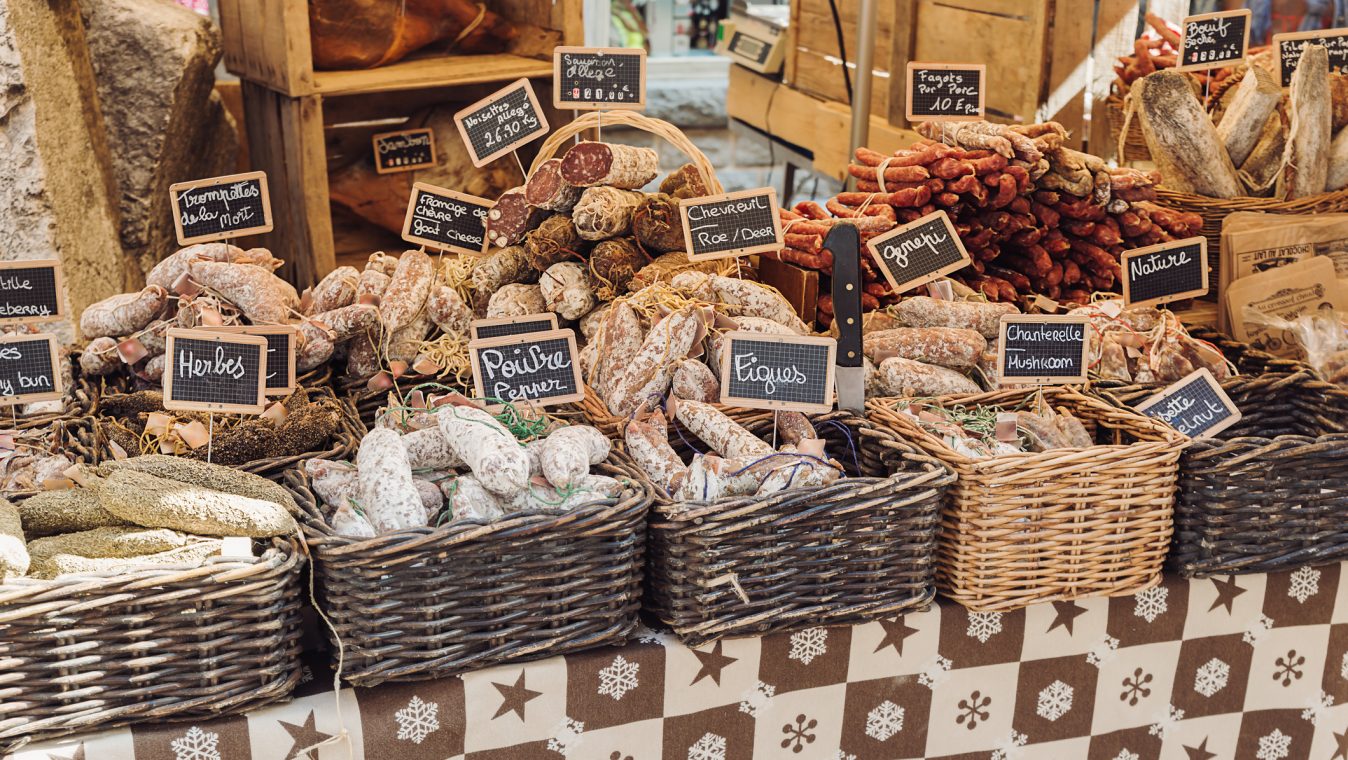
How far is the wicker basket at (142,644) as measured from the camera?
1.32 meters

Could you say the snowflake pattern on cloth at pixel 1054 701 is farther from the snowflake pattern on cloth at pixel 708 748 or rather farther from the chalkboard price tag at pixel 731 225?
the chalkboard price tag at pixel 731 225

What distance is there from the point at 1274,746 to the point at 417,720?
5.19 feet

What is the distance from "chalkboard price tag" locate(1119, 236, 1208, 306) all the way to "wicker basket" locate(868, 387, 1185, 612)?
546 millimetres

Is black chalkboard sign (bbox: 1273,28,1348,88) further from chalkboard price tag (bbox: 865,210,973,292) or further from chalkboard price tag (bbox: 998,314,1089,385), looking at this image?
chalkboard price tag (bbox: 998,314,1089,385)

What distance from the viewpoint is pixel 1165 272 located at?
2.36 meters

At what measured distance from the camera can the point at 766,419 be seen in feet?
6.33

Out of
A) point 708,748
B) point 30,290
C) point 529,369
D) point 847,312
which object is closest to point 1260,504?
point 847,312

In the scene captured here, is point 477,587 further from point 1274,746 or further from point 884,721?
point 1274,746

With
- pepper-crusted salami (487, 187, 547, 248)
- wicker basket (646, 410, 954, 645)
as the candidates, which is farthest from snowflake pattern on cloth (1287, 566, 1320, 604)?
pepper-crusted salami (487, 187, 547, 248)

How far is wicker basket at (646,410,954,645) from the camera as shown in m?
1.58

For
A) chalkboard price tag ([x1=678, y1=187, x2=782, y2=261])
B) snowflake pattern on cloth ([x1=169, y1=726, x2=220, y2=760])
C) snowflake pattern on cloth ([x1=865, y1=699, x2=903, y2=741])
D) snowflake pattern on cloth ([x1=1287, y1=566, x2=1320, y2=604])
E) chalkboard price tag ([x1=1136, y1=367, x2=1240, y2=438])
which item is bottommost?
snowflake pattern on cloth ([x1=865, y1=699, x2=903, y2=741])

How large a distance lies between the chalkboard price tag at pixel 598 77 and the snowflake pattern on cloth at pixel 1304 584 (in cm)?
153

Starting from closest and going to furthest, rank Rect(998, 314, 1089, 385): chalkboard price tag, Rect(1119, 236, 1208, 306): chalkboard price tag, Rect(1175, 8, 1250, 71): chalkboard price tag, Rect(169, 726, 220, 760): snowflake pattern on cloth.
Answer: Rect(169, 726, 220, 760): snowflake pattern on cloth → Rect(998, 314, 1089, 385): chalkboard price tag → Rect(1119, 236, 1208, 306): chalkboard price tag → Rect(1175, 8, 1250, 71): chalkboard price tag

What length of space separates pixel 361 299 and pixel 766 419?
0.85 m
